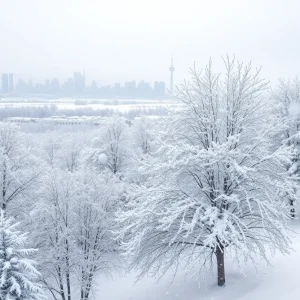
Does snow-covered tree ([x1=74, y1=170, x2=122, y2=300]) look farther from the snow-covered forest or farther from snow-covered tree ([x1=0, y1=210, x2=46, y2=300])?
snow-covered tree ([x1=0, y1=210, x2=46, y2=300])

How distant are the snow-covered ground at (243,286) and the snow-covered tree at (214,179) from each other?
0.70 meters

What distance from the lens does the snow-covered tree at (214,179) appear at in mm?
12555

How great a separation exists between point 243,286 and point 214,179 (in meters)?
4.25

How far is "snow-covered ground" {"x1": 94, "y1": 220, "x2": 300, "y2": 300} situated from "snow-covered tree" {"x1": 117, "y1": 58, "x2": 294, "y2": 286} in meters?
0.70

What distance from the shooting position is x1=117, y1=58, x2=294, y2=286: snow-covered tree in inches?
494

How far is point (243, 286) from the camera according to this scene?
13.2 meters

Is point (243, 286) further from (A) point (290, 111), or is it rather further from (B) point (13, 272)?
(A) point (290, 111)

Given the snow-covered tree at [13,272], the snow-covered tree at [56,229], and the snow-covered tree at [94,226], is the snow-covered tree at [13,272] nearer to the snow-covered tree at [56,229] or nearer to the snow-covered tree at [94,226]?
the snow-covered tree at [56,229]

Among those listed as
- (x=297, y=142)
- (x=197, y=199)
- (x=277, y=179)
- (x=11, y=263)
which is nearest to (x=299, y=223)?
(x=297, y=142)

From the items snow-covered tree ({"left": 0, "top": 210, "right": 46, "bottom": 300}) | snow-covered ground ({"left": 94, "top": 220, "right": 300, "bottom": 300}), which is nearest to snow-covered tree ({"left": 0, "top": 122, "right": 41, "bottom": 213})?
snow-covered ground ({"left": 94, "top": 220, "right": 300, "bottom": 300})

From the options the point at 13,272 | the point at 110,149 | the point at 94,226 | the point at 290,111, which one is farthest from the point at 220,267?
the point at 110,149

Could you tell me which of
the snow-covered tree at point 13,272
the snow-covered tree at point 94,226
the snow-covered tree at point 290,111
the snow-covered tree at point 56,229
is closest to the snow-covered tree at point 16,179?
the snow-covered tree at point 56,229

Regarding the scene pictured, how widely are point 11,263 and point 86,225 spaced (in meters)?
6.89

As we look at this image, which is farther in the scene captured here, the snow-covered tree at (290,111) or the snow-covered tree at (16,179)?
the snow-covered tree at (290,111)
